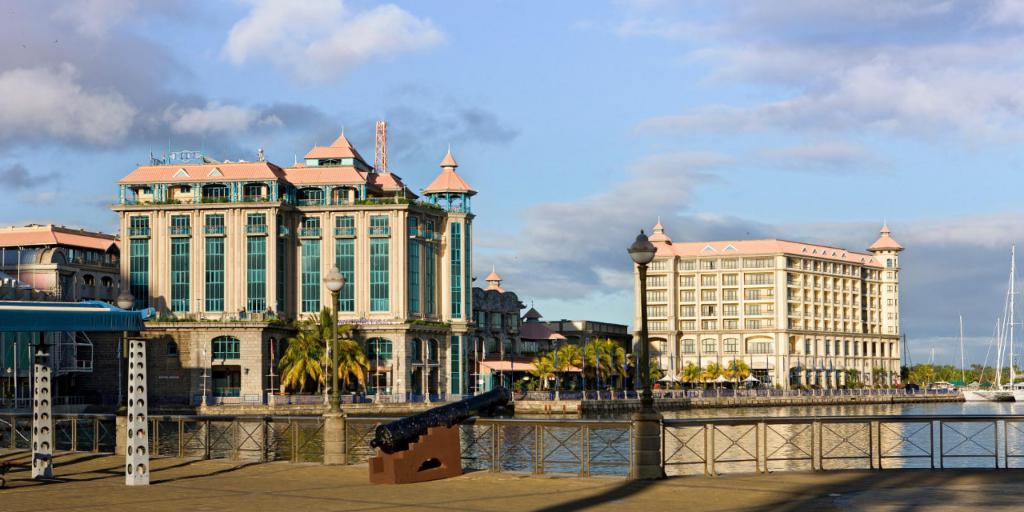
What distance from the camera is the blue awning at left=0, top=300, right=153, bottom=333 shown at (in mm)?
27562

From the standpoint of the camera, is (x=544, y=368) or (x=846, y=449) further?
(x=544, y=368)

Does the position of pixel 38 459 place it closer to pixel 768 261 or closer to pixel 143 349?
pixel 143 349

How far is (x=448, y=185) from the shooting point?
415ft

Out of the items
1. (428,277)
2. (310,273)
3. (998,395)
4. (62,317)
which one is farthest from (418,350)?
(998,395)

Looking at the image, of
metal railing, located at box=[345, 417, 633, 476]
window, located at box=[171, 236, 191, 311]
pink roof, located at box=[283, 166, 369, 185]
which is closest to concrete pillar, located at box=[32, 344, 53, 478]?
metal railing, located at box=[345, 417, 633, 476]

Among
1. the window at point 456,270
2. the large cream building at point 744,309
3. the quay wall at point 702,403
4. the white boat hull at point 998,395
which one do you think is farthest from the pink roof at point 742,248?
the window at point 456,270

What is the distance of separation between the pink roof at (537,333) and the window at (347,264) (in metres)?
46.7

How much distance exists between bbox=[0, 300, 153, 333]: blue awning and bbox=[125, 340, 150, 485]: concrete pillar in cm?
403

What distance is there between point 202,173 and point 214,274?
9.69m

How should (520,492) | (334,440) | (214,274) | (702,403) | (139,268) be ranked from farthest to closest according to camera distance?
(702,403), (139,268), (214,274), (334,440), (520,492)

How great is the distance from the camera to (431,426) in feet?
80.0

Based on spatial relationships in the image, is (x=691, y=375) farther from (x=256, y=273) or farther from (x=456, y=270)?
(x=256, y=273)

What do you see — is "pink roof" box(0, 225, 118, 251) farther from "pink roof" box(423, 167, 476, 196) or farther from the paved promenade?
the paved promenade

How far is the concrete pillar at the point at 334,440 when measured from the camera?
27594mm
